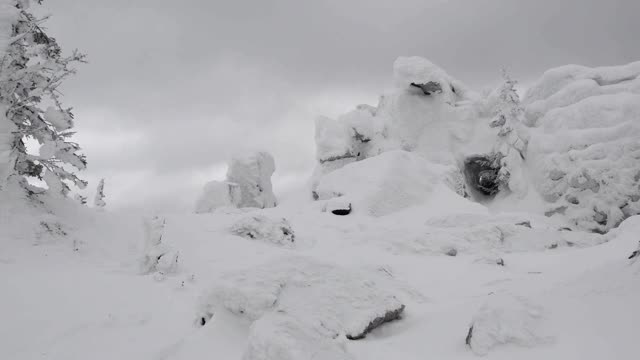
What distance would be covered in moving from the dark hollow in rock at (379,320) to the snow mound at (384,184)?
18198 mm

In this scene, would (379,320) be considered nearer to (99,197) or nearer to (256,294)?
(256,294)

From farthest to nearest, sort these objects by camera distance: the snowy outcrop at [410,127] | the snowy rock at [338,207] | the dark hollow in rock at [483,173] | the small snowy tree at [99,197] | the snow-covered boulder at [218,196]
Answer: the snow-covered boulder at [218,196] → the snowy outcrop at [410,127] → the dark hollow in rock at [483,173] → the small snowy tree at [99,197] → the snowy rock at [338,207]

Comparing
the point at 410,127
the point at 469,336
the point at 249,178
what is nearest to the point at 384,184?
the point at 469,336

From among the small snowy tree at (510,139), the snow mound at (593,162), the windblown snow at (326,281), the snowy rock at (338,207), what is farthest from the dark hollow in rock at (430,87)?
the snowy rock at (338,207)

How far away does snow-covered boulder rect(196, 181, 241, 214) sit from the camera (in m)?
54.7

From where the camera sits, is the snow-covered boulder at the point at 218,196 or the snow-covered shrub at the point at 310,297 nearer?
the snow-covered shrub at the point at 310,297

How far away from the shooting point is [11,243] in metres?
12.1

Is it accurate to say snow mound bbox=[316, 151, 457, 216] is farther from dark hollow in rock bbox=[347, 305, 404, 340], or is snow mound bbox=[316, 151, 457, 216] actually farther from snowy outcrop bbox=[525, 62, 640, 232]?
dark hollow in rock bbox=[347, 305, 404, 340]

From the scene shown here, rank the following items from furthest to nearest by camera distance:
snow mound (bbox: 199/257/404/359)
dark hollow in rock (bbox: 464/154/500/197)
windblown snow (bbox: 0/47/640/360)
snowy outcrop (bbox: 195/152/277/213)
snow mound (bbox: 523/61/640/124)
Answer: snowy outcrop (bbox: 195/152/277/213) < dark hollow in rock (bbox: 464/154/500/197) < snow mound (bbox: 523/61/640/124) < snow mound (bbox: 199/257/404/359) < windblown snow (bbox: 0/47/640/360)

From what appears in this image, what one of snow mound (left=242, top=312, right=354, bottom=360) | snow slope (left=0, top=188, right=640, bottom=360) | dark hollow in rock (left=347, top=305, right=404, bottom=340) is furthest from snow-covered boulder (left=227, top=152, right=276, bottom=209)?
snow mound (left=242, top=312, right=354, bottom=360)

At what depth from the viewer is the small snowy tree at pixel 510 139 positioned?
4402 cm

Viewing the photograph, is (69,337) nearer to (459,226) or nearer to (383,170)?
(459,226)

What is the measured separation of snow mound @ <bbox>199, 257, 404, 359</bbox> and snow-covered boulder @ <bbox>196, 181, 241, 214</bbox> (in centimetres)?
4683

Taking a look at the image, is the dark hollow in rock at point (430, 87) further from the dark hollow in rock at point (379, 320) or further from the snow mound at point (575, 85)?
the dark hollow in rock at point (379, 320)
